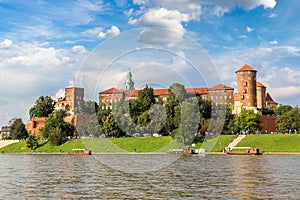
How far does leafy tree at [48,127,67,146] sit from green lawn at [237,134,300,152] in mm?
47098

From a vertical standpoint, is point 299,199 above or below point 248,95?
below

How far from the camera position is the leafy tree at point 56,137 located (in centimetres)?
10956

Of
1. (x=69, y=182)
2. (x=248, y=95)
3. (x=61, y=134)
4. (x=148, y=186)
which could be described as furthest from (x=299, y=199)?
(x=248, y=95)

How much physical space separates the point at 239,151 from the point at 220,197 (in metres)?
56.0

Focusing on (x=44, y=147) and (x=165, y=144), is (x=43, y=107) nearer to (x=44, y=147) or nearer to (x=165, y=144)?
(x=44, y=147)

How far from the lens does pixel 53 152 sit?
103 meters

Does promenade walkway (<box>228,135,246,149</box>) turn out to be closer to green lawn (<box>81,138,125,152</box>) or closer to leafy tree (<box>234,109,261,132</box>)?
leafy tree (<box>234,109,261,132</box>)

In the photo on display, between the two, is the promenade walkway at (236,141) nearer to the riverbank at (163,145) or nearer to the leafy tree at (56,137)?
the riverbank at (163,145)

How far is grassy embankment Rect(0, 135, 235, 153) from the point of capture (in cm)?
8765

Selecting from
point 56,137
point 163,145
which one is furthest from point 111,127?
point 163,145

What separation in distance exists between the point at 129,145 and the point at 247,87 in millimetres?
56517

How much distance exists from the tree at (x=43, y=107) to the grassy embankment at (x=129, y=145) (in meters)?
35.7

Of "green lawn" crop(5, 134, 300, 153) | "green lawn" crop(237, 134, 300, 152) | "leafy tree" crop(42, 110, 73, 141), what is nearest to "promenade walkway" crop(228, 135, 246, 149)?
"green lawn" crop(5, 134, 300, 153)

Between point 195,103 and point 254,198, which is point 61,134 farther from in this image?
point 254,198
